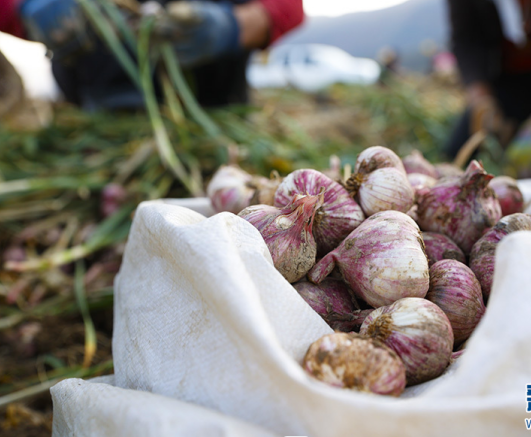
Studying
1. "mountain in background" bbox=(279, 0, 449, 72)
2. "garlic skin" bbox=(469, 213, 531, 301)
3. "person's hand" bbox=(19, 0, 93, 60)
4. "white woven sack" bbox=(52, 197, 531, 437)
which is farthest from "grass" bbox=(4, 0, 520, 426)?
"mountain in background" bbox=(279, 0, 449, 72)

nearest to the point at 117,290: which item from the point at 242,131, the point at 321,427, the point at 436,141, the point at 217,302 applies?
the point at 217,302

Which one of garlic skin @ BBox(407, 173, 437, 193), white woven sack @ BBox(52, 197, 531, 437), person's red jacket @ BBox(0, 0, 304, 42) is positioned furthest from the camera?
person's red jacket @ BBox(0, 0, 304, 42)

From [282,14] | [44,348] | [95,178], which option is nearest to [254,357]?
[44,348]

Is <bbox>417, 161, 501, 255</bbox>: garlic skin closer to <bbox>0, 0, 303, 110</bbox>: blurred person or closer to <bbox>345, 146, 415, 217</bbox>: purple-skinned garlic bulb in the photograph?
<bbox>345, 146, 415, 217</bbox>: purple-skinned garlic bulb

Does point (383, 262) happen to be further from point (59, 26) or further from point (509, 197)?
point (59, 26)

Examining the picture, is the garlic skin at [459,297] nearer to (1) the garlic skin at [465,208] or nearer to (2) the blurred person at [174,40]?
(1) the garlic skin at [465,208]

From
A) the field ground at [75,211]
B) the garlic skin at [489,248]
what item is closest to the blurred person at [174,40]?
the field ground at [75,211]
